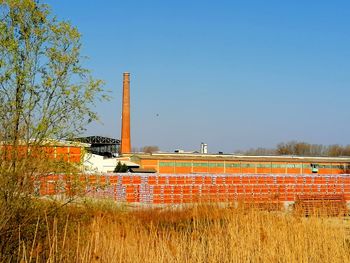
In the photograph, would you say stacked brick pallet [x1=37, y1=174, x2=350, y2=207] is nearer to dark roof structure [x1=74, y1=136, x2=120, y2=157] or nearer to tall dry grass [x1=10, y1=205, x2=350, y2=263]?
tall dry grass [x1=10, y1=205, x2=350, y2=263]

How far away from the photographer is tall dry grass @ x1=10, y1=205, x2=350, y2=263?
7770 millimetres

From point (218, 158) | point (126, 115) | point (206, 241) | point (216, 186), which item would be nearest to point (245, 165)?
point (218, 158)

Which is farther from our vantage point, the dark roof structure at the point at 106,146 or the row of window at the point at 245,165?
the dark roof structure at the point at 106,146

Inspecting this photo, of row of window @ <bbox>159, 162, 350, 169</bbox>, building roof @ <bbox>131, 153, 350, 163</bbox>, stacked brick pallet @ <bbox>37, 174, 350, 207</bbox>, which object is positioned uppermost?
building roof @ <bbox>131, 153, 350, 163</bbox>

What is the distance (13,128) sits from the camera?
8.51 meters

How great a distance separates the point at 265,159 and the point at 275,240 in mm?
48085

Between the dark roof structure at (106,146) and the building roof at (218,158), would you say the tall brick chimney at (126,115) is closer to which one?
the building roof at (218,158)

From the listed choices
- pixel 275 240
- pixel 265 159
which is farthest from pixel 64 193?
pixel 265 159

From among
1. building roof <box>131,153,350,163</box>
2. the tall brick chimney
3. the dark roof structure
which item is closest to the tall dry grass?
building roof <box>131,153,350,163</box>

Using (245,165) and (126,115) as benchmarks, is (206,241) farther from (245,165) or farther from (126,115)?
(245,165)

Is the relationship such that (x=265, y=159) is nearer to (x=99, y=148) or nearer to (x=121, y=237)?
→ (x=99, y=148)

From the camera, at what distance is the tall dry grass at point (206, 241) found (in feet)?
25.5

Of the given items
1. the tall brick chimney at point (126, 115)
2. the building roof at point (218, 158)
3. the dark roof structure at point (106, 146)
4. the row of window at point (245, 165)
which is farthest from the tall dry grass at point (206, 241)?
the dark roof structure at point (106, 146)

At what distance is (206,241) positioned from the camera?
915cm
